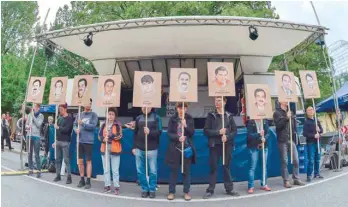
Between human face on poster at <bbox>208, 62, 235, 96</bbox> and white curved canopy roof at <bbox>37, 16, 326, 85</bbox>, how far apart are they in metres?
1.69

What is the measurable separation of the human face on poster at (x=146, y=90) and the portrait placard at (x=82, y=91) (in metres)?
1.40

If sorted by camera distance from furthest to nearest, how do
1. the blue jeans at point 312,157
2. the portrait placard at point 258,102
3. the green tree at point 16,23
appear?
the green tree at point 16,23 → the blue jeans at point 312,157 → the portrait placard at point 258,102

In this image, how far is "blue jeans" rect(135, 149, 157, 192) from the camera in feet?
24.1

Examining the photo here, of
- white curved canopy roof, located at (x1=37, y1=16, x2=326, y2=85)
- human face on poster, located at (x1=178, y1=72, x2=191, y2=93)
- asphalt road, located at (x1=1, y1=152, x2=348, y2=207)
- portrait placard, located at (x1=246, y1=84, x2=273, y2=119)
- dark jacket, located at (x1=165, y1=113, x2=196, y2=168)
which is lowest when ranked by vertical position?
asphalt road, located at (x1=1, y1=152, x2=348, y2=207)

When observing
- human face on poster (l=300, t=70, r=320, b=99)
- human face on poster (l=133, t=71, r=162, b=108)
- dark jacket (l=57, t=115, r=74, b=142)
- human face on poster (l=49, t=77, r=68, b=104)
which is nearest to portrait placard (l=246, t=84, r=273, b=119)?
human face on poster (l=300, t=70, r=320, b=99)

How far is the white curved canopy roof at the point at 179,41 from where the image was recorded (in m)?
9.34

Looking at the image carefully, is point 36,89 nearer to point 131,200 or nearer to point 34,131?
point 34,131

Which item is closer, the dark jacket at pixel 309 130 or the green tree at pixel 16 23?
the dark jacket at pixel 309 130

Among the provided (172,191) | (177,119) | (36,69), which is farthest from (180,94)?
(36,69)

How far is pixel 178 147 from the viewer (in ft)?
23.8

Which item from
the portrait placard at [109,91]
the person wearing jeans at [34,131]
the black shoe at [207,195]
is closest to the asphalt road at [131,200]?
the black shoe at [207,195]

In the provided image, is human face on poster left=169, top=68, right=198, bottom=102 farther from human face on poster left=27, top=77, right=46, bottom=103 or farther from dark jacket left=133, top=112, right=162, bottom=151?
human face on poster left=27, top=77, right=46, bottom=103

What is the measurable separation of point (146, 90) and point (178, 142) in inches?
51.4

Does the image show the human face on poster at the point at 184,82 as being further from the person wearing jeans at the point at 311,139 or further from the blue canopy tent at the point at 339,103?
the blue canopy tent at the point at 339,103
